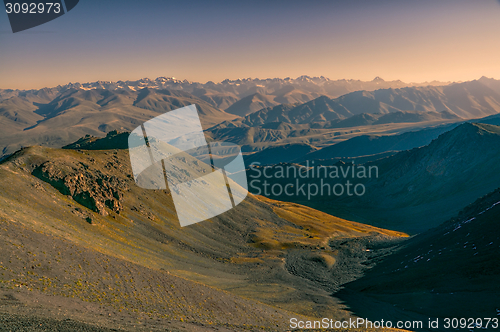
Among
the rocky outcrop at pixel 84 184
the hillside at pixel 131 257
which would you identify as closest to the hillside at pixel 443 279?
the hillside at pixel 131 257

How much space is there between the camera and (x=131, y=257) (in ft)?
181

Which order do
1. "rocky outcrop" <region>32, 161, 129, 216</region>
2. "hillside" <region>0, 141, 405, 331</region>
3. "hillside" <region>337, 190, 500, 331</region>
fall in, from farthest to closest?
"rocky outcrop" <region>32, 161, 129, 216</region> → "hillside" <region>337, 190, 500, 331</region> → "hillside" <region>0, 141, 405, 331</region>

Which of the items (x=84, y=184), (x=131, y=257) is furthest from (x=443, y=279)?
(x=84, y=184)

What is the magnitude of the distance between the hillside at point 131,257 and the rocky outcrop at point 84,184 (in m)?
0.27

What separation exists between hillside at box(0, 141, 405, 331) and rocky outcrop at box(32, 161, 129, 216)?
268mm

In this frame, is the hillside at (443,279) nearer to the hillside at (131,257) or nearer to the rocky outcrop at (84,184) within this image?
the hillside at (131,257)

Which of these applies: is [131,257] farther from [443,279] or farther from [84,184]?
[443,279]

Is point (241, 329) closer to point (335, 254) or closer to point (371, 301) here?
point (371, 301)

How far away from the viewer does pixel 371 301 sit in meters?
58.4

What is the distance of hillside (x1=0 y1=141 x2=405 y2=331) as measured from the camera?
111 feet

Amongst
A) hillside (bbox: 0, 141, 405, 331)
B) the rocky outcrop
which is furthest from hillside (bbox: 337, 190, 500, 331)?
the rocky outcrop

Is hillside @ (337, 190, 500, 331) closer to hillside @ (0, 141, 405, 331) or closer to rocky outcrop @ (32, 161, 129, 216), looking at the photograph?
hillside @ (0, 141, 405, 331)

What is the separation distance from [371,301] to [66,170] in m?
73.3

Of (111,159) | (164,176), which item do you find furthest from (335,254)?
(111,159)
